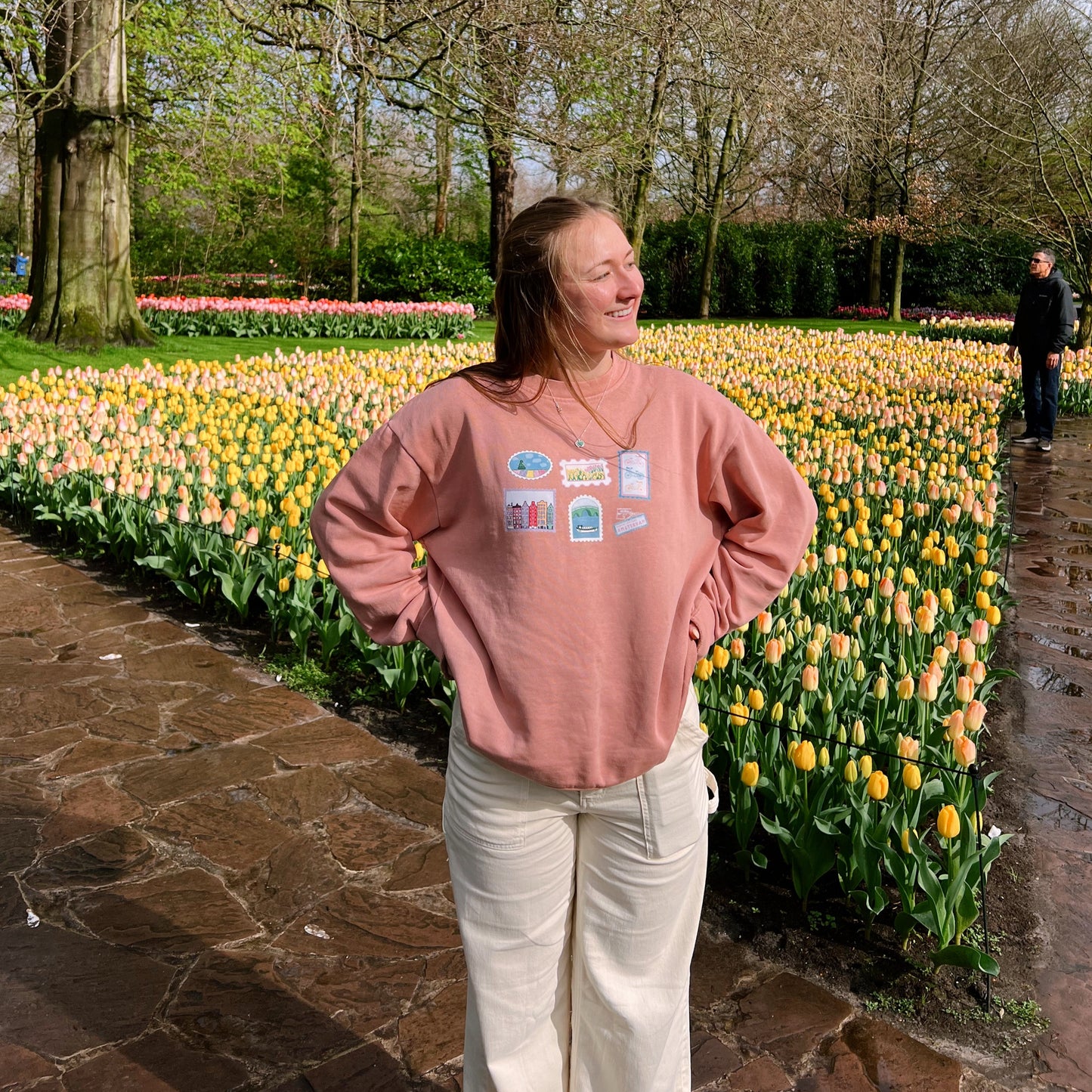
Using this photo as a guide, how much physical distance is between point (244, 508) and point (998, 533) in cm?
356

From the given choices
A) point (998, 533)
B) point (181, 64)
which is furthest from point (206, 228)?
point (998, 533)

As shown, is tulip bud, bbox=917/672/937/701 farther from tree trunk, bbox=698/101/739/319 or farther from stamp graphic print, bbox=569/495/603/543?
tree trunk, bbox=698/101/739/319

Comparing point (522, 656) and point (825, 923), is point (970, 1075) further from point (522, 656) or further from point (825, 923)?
point (522, 656)

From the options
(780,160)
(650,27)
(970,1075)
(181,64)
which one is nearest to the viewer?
(970,1075)

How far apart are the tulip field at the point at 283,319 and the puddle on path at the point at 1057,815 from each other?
1413 cm

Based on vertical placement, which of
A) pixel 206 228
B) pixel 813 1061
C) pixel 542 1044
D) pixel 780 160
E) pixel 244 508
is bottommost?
pixel 813 1061

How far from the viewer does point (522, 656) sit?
5.20 feet

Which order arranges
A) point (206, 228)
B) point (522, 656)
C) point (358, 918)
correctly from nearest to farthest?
point (522, 656) < point (358, 918) < point (206, 228)

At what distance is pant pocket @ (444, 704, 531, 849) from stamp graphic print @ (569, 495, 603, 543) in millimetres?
331

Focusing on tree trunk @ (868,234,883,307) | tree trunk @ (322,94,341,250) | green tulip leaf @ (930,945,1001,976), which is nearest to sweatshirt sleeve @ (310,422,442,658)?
green tulip leaf @ (930,945,1001,976)

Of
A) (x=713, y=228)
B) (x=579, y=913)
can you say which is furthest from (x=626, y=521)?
(x=713, y=228)

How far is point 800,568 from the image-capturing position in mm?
4219

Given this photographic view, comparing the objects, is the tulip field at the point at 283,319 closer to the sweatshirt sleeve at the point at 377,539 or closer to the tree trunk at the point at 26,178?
the tree trunk at the point at 26,178

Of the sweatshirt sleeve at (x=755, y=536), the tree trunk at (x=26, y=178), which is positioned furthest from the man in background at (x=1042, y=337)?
the tree trunk at (x=26, y=178)
